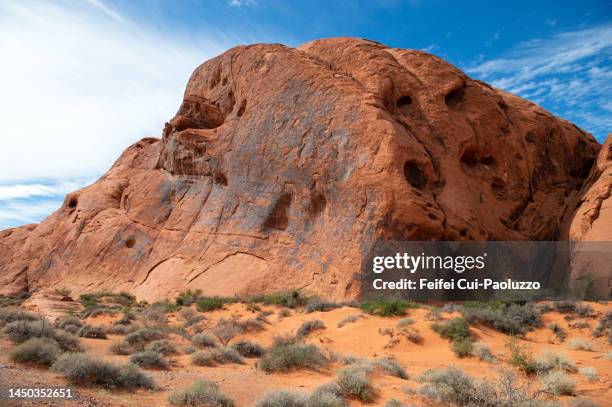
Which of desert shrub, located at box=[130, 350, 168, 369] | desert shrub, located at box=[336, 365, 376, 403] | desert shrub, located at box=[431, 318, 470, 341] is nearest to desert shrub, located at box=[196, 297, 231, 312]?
desert shrub, located at box=[130, 350, 168, 369]

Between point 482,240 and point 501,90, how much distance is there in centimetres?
1318

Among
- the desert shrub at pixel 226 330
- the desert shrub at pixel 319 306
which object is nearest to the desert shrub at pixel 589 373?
the desert shrub at pixel 319 306

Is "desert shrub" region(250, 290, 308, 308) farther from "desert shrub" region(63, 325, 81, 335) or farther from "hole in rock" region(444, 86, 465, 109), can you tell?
"hole in rock" region(444, 86, 465, 109)

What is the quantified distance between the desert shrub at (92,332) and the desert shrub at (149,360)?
338cm

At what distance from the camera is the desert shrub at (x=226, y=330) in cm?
1204

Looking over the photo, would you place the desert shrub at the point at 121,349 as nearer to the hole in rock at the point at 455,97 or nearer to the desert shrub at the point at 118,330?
the desert shrub at the point at 118,330

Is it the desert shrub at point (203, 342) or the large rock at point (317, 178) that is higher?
the large rock at point (317, 178)

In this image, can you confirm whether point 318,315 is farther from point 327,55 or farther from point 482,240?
point 327,55

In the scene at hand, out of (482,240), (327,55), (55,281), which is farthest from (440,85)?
(55,281)

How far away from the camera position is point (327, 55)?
21781mm

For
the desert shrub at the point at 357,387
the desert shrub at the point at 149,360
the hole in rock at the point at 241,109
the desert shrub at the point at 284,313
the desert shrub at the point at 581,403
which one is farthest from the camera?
the hole in rock at the point at 241,109

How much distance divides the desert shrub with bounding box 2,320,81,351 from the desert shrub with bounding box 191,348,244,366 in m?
2.33

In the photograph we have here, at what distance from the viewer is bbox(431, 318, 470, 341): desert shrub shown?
11.1m

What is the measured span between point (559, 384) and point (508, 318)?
562cm
